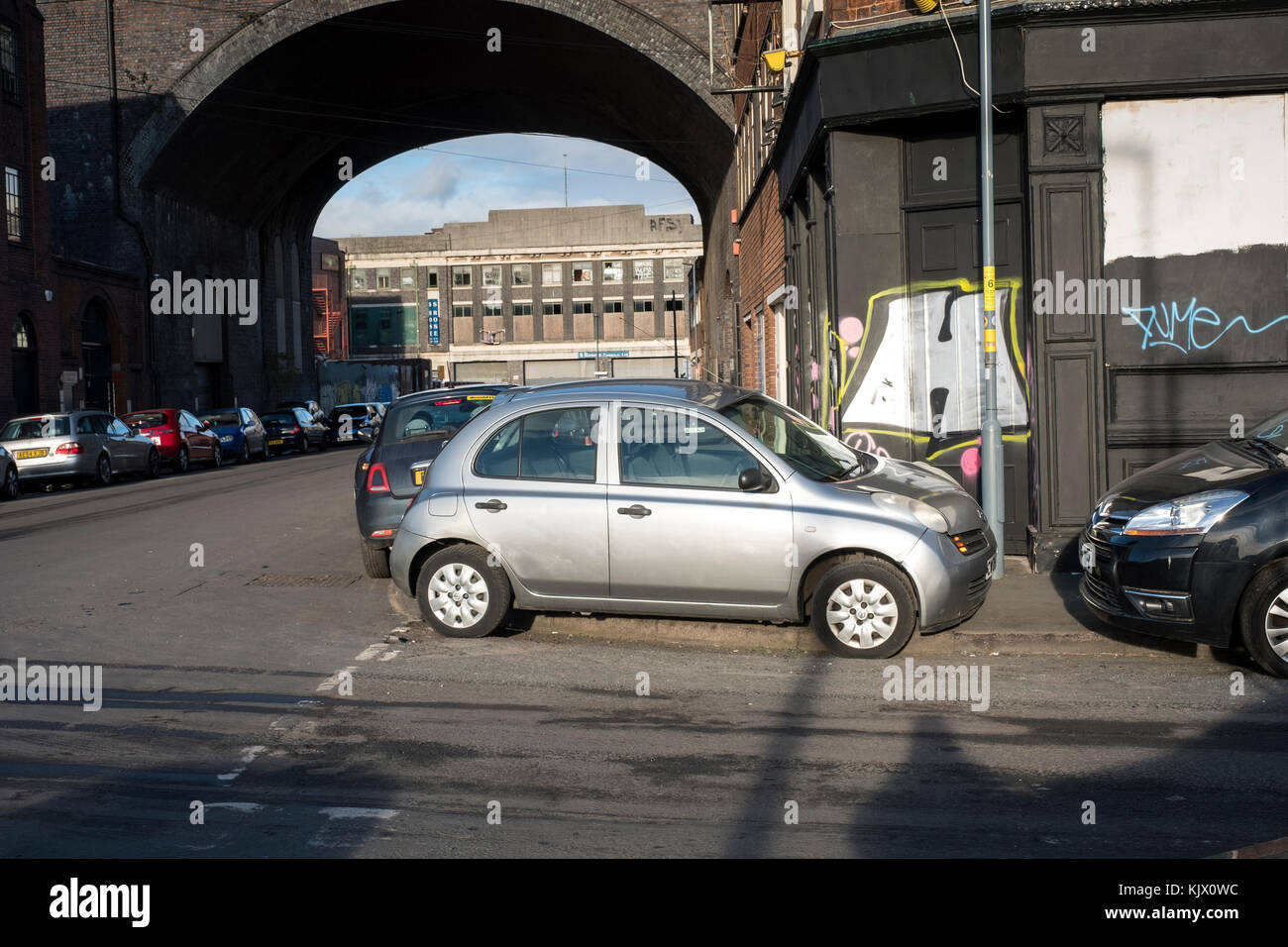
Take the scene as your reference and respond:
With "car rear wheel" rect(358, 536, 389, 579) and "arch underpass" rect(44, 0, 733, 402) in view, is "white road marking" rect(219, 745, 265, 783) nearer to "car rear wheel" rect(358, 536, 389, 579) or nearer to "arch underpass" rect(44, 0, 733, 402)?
"car rear wheel" rect(358, 536, 389, 579)

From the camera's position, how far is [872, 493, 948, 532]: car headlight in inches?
303

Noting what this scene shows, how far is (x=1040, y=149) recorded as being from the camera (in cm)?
1062

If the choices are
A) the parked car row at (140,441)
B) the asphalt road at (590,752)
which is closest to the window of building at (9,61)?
the parked car row at (140,441)

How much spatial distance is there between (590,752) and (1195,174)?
7855 mm

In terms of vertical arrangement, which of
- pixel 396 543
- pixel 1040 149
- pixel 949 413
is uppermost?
pixel 1040 149

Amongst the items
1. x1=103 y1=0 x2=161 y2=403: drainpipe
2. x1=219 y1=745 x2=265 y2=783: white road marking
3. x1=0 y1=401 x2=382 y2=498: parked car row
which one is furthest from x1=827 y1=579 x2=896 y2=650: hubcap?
x1=103 y1=0 x2=161 y2=403: drainpipe

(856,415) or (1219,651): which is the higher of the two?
(856,415)

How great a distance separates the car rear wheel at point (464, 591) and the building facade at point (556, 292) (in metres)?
75.4

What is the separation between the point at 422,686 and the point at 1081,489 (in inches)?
242

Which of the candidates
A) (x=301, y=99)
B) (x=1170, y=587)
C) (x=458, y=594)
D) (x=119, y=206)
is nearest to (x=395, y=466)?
Answer: (x=458, y=594)

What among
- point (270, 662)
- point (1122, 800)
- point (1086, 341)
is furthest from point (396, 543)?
point (1086, 341)

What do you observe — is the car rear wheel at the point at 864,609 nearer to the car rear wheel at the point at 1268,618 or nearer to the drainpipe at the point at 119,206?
the car rear wheel at the point at 1268,618

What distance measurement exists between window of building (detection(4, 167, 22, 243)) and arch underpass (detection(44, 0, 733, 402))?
4.91 m
